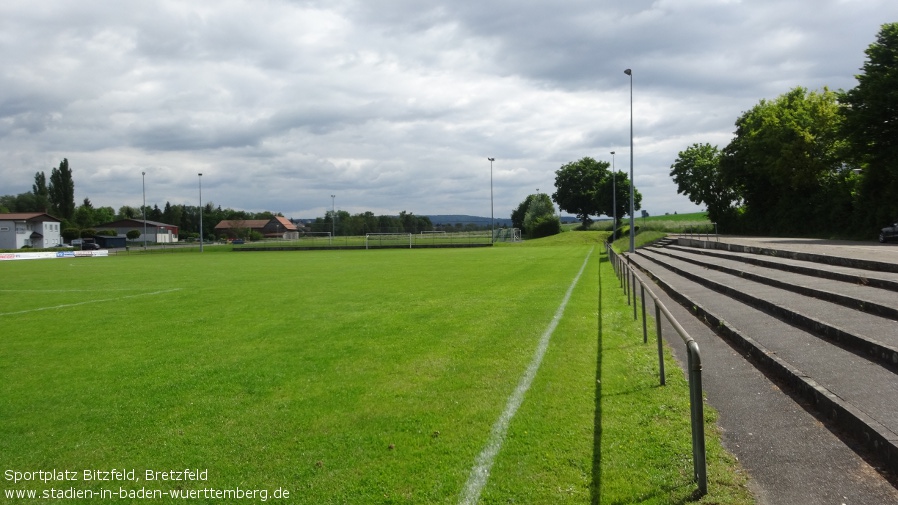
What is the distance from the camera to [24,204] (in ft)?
374

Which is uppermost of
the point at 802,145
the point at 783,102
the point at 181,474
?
the point at 783,102

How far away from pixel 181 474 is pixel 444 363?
393cm

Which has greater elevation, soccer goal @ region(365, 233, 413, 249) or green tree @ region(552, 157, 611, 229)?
green tree @ region(552, 157, 611, 229)

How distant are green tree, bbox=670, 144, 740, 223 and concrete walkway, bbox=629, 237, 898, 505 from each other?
1820 inches

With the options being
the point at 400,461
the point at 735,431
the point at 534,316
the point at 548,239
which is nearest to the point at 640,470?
the point at 735,431

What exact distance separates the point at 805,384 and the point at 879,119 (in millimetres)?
29774

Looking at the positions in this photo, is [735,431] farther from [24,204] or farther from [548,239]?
[24,204]

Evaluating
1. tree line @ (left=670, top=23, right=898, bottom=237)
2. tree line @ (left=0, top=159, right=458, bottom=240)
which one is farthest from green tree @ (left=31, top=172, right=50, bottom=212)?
tree line @ (left=670, top=23, right=898, bottom=237)

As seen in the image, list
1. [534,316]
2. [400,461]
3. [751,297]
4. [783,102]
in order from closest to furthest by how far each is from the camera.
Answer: [400,461] → [751,297] → [534,316] → [783,102]

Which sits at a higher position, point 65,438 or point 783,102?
point 783,102

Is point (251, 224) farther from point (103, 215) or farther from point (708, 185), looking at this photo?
point (708, 185)

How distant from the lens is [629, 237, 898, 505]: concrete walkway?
3973 millimetres

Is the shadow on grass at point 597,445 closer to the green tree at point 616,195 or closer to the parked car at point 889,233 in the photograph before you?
the parked car at point 889,233

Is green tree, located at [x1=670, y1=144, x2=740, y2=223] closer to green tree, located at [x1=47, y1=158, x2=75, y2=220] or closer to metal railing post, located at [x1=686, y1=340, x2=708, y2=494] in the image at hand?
metal railing post, located at [x1=686, y1=340, x2=708, y2=494]
